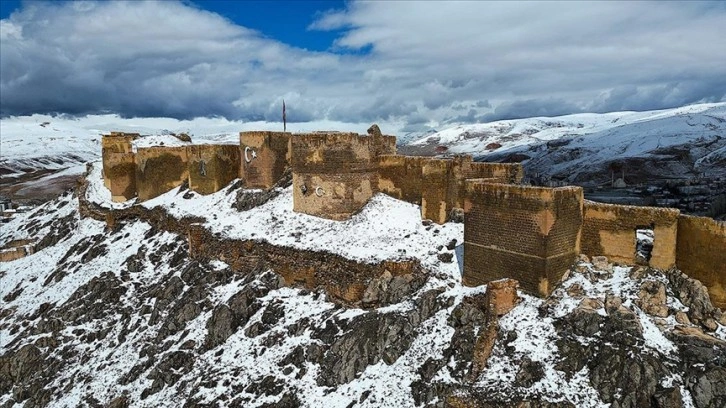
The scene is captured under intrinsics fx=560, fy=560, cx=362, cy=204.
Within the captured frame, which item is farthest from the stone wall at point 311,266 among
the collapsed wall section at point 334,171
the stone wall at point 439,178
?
the stone wall at point 439,178

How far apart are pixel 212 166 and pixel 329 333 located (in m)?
18.7

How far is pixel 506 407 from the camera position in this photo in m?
15.9

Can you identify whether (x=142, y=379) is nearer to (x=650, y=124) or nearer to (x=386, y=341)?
(x=386, y=341)

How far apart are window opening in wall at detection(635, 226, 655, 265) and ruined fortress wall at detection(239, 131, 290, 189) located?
20.4 m

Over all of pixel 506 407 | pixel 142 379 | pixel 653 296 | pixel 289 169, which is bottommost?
pixel 142 379

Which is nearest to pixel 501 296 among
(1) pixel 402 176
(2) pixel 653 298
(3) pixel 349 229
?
(2) pixel 653 298

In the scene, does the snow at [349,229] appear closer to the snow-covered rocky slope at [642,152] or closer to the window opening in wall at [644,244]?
the window opening in wall at [644,244]

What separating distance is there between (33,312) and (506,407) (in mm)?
27736

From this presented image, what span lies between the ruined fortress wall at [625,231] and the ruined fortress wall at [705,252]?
0.29 metres

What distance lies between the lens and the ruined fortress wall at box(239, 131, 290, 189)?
3416cm

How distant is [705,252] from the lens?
734 inches

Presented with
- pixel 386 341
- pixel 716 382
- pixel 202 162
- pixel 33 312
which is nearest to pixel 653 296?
pixel 716 382

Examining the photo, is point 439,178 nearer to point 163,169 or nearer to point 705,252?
point 705,252

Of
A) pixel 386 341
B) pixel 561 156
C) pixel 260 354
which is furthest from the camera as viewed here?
pixel 561 156
